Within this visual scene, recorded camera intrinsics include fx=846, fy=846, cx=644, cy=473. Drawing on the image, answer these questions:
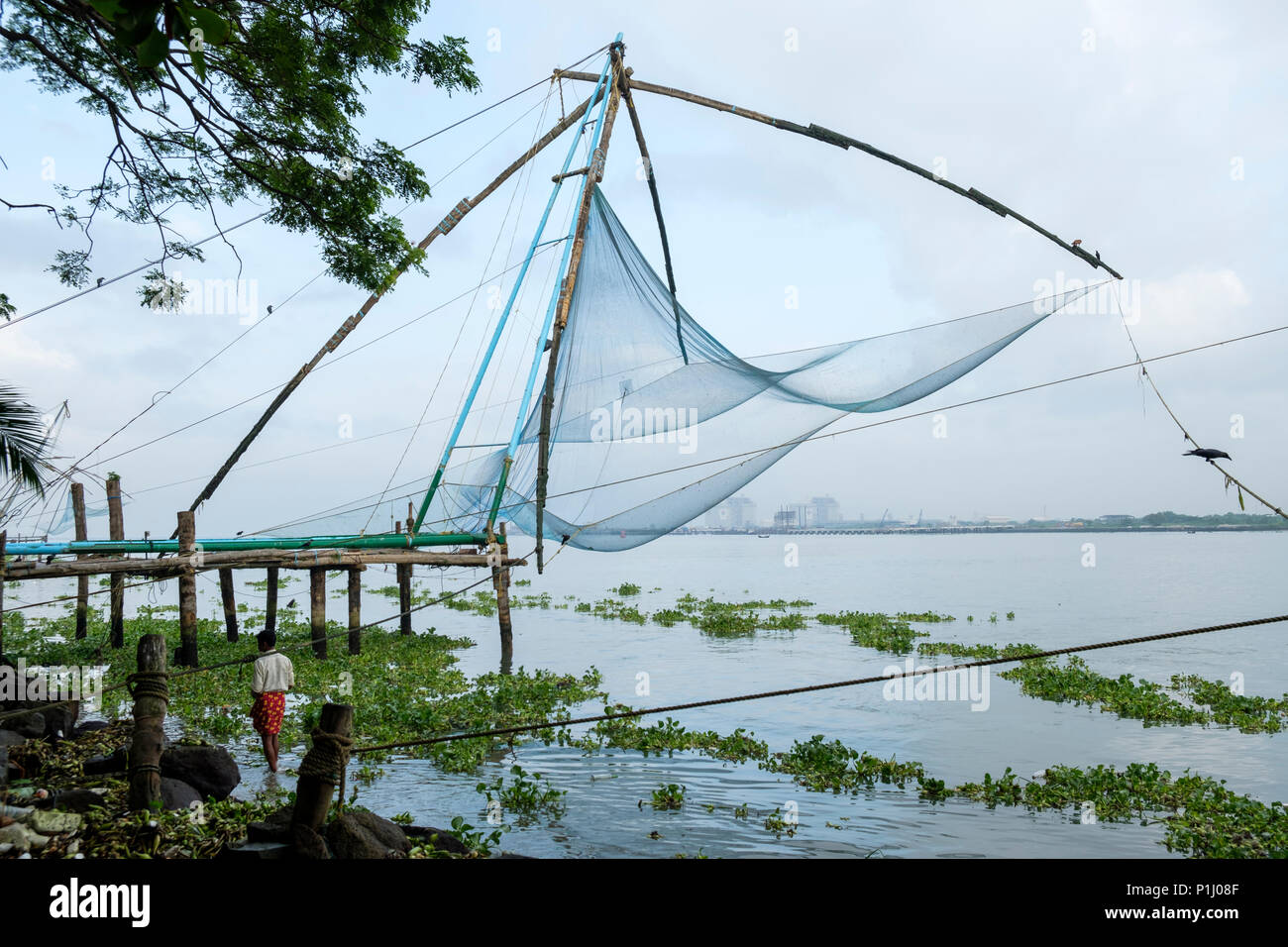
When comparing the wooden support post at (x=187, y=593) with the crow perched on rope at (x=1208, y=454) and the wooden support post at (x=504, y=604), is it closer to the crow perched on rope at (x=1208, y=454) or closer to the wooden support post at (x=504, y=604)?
the wooden support post at (x=504, y=604)

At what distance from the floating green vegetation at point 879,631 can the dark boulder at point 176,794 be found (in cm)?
1649

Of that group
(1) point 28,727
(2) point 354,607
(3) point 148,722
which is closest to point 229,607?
(2) point 354,607

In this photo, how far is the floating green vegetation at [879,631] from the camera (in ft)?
67.2

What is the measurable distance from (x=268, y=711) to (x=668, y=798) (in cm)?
431

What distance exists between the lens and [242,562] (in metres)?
13.9

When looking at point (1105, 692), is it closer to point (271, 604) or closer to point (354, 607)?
point (354, 607)

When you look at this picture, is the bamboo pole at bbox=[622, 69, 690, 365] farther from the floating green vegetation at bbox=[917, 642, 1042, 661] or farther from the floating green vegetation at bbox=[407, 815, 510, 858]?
the floating green vegetation at bbox=[917, 642, 1042, 661]

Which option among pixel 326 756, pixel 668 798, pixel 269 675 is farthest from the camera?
pixel 269 675

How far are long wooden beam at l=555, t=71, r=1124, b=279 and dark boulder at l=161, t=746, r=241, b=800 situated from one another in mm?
8677

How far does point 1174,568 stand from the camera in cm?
6512

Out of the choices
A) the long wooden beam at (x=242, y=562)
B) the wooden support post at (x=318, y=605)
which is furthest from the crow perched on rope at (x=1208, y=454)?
the wooden support post at (x=318, y=605)

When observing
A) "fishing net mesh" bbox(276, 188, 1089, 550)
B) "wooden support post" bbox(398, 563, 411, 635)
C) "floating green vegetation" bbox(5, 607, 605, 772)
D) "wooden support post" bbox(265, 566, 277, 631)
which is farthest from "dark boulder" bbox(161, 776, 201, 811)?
"wooden support post" bbox(398, 563, 411, 635)

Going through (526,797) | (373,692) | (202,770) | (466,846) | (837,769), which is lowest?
(837,769)

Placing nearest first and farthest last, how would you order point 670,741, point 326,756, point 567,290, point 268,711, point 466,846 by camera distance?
point 326,756, point 466,846, point 268,711, point 567,290, point 670,741
